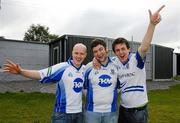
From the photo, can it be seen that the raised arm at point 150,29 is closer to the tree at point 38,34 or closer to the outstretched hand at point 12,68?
the outstretched hand at point 12,68

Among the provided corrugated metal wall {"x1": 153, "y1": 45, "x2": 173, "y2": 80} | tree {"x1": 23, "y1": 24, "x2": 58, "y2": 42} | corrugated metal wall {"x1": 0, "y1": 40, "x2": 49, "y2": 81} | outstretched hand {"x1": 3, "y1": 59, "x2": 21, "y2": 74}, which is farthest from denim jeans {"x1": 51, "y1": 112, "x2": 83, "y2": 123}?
tree {"x1": 23, "y1": 24, "x2": 58, "y2": 42}

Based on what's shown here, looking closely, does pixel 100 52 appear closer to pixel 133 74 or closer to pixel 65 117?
pixel 133 74

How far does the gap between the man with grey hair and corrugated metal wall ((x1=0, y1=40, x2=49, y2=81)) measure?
85.2 feet

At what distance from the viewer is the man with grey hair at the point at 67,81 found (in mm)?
4637

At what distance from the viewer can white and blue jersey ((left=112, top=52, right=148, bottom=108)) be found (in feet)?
Answer: 15.4

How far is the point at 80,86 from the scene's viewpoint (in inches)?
184

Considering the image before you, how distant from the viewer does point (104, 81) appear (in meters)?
4.61

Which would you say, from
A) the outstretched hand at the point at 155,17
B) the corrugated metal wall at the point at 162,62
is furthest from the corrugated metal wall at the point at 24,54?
the outstretched hand at the point at 155,17

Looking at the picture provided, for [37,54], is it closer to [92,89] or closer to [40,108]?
[40,108]

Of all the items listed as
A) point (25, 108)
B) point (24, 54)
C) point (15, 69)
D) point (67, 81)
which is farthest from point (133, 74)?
point (24, 54)

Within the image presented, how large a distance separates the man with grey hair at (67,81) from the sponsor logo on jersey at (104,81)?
10.3 inches

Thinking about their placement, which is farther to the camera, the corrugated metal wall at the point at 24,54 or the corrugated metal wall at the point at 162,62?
the corrugated metal wall at the point at 24,54

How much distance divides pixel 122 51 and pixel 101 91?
595 millimetres

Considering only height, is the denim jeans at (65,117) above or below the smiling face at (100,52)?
below
